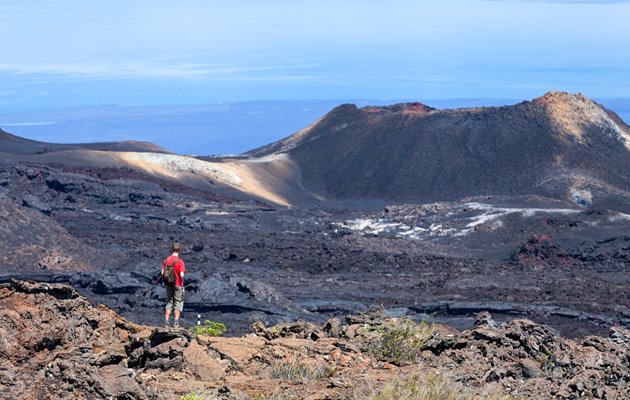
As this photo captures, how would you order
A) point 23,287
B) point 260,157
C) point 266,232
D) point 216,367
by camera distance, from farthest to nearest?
point 260,157 → point 266,232 → point 23,287 → point 216,367

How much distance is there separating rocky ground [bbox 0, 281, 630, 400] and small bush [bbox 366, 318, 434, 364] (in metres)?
0.03

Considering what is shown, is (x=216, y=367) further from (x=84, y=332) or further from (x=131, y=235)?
(x=131, y=235)

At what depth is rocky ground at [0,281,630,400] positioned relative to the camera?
8.63 meters

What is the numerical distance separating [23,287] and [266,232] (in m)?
30.7

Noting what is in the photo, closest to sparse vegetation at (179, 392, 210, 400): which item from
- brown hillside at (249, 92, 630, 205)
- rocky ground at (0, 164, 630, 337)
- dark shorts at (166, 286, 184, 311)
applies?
dark shorts at (166, 286, 184, 311)

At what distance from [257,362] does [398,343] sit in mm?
1414

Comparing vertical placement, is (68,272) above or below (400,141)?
below

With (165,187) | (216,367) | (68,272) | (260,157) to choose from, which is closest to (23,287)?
(216,367)

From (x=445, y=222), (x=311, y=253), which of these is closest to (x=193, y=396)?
(x=311, y=253)

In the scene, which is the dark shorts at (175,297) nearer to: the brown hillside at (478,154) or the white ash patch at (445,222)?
the white ash patch at (445,222)

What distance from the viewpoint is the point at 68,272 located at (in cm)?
2786

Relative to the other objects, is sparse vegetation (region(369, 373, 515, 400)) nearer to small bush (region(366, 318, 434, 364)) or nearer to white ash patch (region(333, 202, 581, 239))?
small bush (region(366, 318, 434, 364))

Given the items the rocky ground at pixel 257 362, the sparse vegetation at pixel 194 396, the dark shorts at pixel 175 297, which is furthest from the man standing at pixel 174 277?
the sparse vegetation at pixel 194 396

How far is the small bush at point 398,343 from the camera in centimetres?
1052
